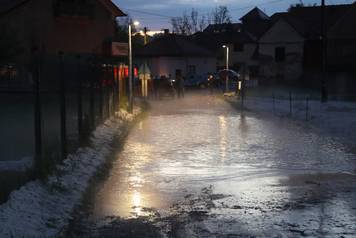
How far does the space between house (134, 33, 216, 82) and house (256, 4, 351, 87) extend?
7.88m

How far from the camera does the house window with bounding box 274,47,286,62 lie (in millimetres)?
80312

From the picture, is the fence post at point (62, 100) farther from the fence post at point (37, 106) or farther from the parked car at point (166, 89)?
the parked car at point (166, 89)

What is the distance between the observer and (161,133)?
22.2m

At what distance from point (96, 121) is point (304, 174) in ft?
30.9

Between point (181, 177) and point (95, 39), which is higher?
point (95, 39)

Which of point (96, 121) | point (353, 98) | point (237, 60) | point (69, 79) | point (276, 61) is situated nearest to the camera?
point (69, 79)

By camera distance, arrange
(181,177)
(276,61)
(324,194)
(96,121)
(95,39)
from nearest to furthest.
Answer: (324,194)
(181,177)
(96,121)
(95,39)
(276,61)

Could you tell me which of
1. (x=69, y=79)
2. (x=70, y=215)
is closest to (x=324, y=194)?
(x=70, y=215)

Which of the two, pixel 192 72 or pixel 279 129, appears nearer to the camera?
pixel 279 129

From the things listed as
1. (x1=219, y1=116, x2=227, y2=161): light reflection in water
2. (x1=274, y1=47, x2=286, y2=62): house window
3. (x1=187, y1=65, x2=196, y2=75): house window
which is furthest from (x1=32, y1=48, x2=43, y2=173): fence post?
(x1=187, y1=65, x2=196, y2=75): house window

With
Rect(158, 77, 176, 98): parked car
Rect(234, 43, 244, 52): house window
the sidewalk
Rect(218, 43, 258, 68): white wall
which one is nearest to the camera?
the sidewalk

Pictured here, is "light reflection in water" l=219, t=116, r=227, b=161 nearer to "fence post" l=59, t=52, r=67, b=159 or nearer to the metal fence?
the metal fence

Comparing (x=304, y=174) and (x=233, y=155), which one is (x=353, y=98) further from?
(x=304, y=174)

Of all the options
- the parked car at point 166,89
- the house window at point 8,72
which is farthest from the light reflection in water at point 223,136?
the parked car at point 166,89
